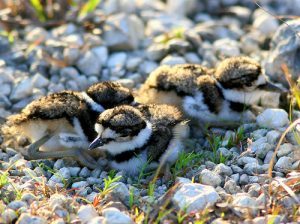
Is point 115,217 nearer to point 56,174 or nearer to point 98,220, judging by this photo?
point 98,220

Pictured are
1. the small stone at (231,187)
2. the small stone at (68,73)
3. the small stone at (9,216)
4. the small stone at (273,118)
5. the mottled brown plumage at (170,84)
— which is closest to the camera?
the small stone at (9,216)

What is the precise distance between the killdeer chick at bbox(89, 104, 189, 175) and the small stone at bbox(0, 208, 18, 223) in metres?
0.80

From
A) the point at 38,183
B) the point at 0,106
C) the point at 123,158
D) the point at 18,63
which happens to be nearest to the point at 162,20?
the point at 18,63

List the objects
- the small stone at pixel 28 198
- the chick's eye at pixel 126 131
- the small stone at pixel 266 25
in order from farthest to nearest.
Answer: the small stone at pixel 266 25 → the chick's eye at pixel 126 131 → the small stone at pixel 28 198

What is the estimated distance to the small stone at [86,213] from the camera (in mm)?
3611

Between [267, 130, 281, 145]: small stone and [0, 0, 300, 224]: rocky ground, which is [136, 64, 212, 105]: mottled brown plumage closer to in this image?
[0, 0, 300, 224]: rocky ground

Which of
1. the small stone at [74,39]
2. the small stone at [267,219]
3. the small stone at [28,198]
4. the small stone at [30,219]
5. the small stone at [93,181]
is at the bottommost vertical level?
the small stone at [93,181]

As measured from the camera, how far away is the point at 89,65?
5.87 metres

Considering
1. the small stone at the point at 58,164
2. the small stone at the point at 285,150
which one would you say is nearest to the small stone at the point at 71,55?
the small stone at the point at 58,164

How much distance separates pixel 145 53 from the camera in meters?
6.17

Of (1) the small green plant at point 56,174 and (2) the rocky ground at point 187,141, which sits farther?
(1) the small green plant at point 56,174

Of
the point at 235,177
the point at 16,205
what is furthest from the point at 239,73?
the point at 16,205

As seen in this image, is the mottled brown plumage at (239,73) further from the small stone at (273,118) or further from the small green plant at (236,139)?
the small green plant at (236,139)

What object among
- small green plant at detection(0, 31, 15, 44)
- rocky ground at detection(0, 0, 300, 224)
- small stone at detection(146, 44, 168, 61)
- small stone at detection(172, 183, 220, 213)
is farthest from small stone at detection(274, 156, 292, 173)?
small green plant at detection(0, 31, 15, 44)
